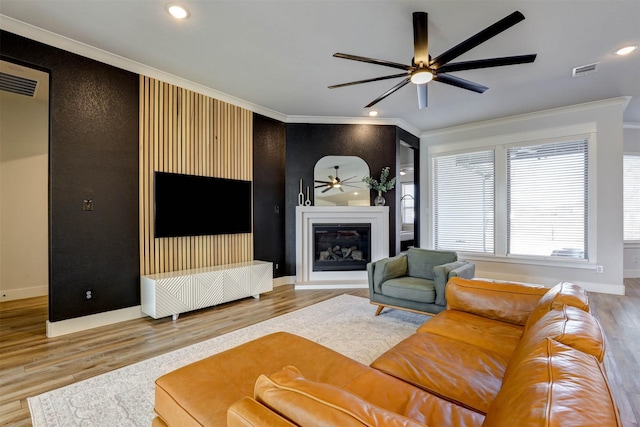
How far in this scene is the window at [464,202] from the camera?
228 inches

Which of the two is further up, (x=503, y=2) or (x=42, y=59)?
(x=503, y=2)

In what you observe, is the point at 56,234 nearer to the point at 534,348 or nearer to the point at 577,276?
the point at 534,348

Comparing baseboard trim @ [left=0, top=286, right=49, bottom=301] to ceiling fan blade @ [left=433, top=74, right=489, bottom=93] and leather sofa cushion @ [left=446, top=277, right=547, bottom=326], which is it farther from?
ceiling fan blade @ [left=433, top=74, right=489, bottom=93]

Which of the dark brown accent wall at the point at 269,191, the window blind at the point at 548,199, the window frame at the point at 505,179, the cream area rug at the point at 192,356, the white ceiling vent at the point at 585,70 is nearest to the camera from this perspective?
the cream area rug at the point at 192,356

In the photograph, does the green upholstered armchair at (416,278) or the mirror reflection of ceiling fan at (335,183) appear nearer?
→ the green upholstered armchair at (416,278)

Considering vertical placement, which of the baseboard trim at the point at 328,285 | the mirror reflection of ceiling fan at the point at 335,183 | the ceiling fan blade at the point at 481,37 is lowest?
the baseboard trim at the point at 328,285

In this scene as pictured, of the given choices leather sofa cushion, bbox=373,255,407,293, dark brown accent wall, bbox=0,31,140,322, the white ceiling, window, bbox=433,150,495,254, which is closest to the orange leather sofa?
leather sofa cushion, bbox=373,255,407,293

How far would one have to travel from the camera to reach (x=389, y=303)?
11.7 feet

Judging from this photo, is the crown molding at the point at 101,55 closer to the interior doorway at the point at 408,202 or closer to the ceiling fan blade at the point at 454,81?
the ceiling fan blade at the point at 454,81

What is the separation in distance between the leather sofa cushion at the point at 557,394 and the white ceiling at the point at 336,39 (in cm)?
275

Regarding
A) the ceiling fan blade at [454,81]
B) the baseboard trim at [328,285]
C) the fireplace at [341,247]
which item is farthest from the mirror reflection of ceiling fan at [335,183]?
the ceiling fan blade at [454,81]

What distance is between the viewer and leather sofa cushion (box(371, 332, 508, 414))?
1.38 metres

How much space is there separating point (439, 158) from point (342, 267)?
3.19 meters

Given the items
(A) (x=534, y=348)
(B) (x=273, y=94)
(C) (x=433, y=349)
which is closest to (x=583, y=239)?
(C) (x=433, y=349)
